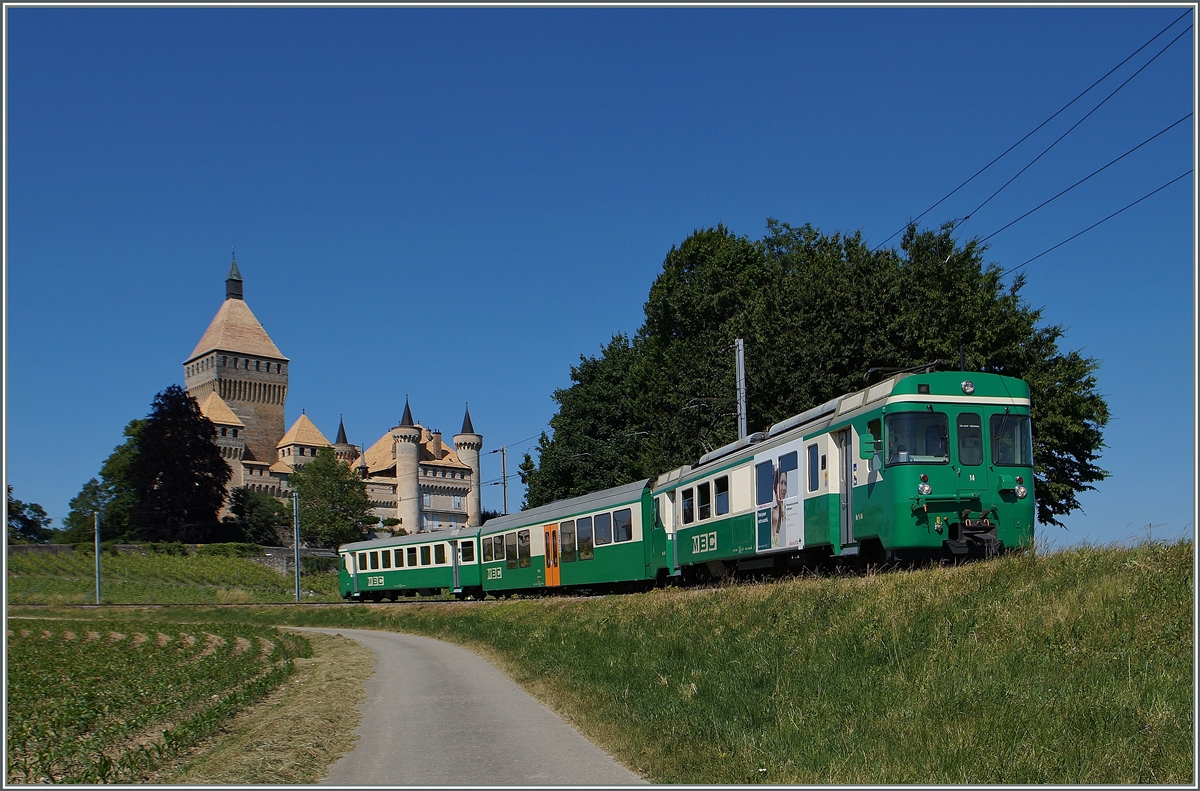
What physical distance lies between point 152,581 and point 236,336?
103m

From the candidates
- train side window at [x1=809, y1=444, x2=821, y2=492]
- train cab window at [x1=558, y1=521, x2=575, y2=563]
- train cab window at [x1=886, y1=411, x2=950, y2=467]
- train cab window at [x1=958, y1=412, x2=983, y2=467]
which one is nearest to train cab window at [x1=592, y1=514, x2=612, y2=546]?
train cab window at [x1=558, y1=521, x2=575, y2=563]

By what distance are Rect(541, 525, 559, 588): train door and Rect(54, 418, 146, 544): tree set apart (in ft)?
228

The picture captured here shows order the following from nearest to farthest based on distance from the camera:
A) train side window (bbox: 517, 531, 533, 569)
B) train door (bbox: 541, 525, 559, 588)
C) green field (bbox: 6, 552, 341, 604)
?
train door (bbox: 541, 525, 559, 588), train side window (bbox: 517, 531, 533, 569), green field (bbox: 6, 552, 341, 604)

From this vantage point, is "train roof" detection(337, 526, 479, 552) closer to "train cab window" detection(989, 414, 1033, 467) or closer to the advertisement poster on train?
the advertisement poster on train

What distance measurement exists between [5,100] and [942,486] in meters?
13.9

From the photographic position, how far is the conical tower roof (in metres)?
169

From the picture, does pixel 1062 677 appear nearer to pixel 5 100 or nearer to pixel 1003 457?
pixel 1003 457

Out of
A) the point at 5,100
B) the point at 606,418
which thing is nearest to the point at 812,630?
the point at 5,100

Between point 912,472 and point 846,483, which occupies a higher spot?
point 912,472

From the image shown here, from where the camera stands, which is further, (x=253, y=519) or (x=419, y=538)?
(x=253, y=519)

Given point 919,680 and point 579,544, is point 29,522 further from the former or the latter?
point 919,680

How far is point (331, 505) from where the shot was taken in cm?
11819

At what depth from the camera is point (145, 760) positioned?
10.8 metres

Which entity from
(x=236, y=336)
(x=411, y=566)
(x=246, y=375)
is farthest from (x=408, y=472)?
(x=411, y=566)
